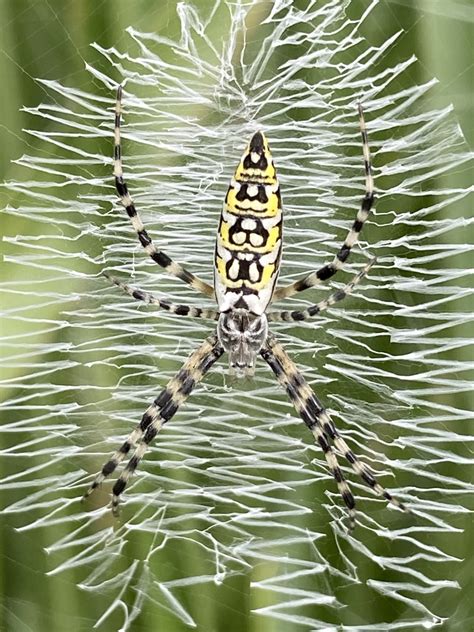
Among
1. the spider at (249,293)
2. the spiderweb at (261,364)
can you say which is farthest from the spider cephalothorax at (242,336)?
the spiderweb at (261,364)

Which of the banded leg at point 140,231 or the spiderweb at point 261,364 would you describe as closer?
the banded leg at point 140,231

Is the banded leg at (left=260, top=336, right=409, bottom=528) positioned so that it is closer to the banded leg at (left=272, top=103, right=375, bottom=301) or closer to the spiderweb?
the spiderweb

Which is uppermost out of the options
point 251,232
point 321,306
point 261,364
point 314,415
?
point 251,232

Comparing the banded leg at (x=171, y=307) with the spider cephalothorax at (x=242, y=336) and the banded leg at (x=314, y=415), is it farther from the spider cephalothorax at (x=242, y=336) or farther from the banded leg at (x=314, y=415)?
the banded leg at (x=314, y=415)

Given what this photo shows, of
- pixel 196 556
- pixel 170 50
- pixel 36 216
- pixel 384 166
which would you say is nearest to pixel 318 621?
pixel 196 556

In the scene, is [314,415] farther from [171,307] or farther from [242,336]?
[171,307]

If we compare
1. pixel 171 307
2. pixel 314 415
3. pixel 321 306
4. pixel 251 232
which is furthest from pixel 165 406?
pixel 251 232

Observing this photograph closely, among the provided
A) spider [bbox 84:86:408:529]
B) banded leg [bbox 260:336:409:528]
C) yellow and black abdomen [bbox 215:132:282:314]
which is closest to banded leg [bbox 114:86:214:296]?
spider [bbox 84:86:408:529]

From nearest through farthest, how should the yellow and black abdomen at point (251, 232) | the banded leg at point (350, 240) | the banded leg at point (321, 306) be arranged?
the yellow and black abdomen at point (251, 232)
the banded leg at point (350, 240)
the banded leg at point (321, 306)
